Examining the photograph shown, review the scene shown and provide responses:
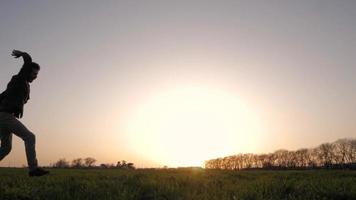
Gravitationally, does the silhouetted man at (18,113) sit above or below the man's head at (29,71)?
below

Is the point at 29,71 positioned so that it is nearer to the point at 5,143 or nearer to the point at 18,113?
the point at 18,113

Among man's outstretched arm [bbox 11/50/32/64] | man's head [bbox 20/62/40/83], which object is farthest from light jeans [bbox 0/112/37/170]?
man's outstretched arm [bbox 11/50/32/64]

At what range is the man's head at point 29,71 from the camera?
9.69 meters

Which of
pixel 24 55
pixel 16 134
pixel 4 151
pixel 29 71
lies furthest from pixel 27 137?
pixel 24 55

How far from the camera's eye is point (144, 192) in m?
10.0

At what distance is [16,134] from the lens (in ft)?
30.9

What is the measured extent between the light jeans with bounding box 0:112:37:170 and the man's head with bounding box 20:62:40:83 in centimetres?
104

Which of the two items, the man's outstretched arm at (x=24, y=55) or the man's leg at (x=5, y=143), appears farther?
the man's outstretched arm at (x=24, y=55)

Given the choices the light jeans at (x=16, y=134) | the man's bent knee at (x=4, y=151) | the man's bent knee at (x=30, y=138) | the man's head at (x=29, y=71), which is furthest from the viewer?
the man's head at (x=29, y=71)

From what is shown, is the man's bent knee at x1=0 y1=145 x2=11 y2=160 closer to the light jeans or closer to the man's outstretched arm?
the light jeans

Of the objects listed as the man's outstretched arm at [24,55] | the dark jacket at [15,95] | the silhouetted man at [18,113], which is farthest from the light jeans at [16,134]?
the man's outstretched arm at [24,55]

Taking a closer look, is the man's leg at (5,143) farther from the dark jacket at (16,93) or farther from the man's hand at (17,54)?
the man's hand at (17,54)

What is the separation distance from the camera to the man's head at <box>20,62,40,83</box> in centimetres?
969

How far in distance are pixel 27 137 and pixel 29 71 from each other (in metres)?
1.61
